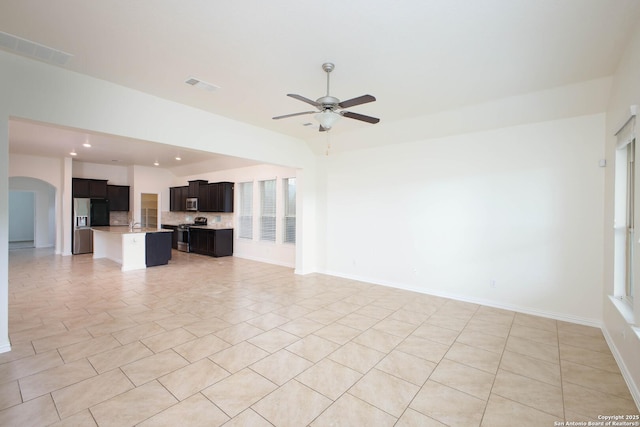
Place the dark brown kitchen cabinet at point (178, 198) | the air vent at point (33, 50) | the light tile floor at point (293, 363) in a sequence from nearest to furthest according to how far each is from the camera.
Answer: the light tile floor at point (293, 363), the air vent at point (33, 50), the dark brown kitchen cabinet at point (178, 198)

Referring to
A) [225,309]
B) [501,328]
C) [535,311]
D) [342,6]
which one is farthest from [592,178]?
[225,309]

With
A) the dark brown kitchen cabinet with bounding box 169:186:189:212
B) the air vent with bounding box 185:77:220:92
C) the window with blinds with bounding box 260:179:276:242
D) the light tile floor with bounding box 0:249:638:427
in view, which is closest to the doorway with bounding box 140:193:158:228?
the dark brown kitchen cabinet with bounding box 169:186:189:212

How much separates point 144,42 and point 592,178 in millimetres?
5455

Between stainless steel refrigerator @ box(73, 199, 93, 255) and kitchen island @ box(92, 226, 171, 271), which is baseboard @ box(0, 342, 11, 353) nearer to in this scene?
kitchen island @ box(92, 226, 171, 271)

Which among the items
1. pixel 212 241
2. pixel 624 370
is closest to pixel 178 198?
pixel 212 241

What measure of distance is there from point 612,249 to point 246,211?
26.1 feet

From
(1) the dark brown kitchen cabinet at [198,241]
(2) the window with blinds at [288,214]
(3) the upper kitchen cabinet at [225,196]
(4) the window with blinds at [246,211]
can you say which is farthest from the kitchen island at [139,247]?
(2) the window with blinds at [288,214]

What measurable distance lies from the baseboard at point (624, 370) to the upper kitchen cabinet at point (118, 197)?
12.4m

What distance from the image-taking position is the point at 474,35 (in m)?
2.54

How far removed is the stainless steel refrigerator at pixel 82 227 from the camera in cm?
891

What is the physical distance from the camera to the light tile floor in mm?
2143

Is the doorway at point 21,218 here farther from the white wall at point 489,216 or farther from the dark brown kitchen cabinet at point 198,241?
the white wall at point 489,216

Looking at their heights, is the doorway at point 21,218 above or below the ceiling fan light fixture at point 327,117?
below

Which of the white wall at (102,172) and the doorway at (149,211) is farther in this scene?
the doorway at (149,211)
